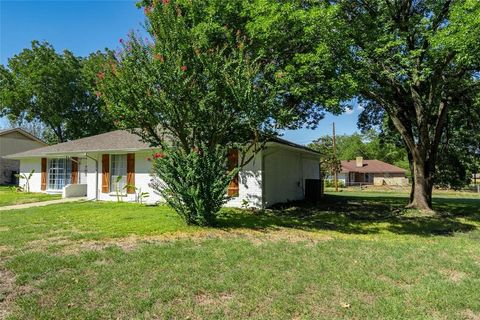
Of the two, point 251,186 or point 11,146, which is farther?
point 11,146

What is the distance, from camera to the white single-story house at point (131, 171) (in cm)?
1393

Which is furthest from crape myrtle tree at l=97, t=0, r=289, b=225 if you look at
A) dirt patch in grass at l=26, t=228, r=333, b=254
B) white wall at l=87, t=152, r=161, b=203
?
white wall at l=87, t=152, r=161, b=203

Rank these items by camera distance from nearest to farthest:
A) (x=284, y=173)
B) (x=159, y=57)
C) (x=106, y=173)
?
(x=159, y=57) < (x=284, y=173) < (x=106, y=173)

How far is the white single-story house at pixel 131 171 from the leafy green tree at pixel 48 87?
12870 millimetres

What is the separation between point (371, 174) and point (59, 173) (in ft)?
148

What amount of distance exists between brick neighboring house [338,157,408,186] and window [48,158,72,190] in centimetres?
3963

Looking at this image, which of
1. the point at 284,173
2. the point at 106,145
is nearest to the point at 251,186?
the point at 284,173

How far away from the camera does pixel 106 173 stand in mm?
16797

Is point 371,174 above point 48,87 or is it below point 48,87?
below

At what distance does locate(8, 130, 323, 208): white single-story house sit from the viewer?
13.9m

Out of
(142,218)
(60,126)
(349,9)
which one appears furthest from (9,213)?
(60,126)

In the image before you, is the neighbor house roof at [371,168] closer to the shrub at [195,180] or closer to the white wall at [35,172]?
the white wall at [35,172]

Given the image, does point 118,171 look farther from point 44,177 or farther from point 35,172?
point 35,172

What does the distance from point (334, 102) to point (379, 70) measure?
10.4 feet
